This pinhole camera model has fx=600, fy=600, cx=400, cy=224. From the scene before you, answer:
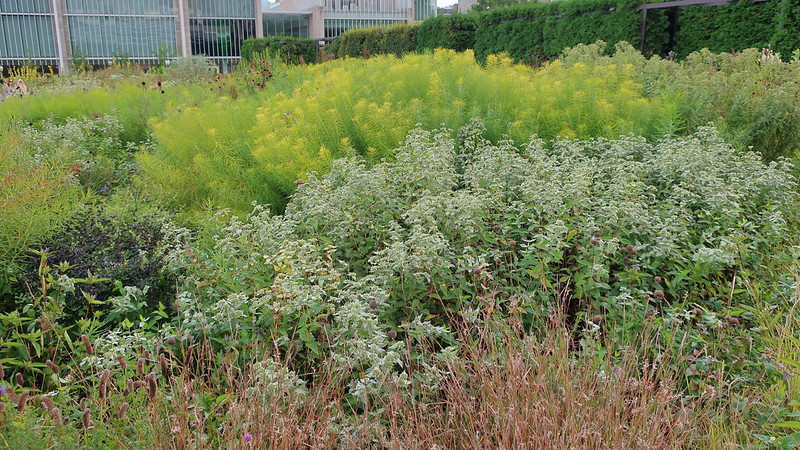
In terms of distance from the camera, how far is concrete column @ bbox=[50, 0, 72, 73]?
34406 mm

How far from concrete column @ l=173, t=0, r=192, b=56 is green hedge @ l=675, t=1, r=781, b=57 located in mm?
32593

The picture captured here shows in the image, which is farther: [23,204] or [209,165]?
[209,165]

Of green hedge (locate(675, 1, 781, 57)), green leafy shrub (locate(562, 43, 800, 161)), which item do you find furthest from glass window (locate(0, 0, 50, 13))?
green leafy shrub (locate(562, 43, 800, 161))

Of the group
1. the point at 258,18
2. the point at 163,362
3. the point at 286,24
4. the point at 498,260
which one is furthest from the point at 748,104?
the point at 286,24

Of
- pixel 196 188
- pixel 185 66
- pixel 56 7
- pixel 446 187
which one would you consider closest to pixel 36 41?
pixel 56 7

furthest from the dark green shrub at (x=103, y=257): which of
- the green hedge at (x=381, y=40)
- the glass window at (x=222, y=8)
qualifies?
the glass window at (x=222, y=8)

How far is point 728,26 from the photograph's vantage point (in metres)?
10.4

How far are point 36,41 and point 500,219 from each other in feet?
129

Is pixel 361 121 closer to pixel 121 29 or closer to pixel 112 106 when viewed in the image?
pixel 112 106

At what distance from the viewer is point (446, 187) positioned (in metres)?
3.60

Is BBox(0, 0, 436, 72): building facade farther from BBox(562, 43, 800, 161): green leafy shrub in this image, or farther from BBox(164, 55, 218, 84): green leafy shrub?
BBox(562, 43, 800, 161): green leafy shrub

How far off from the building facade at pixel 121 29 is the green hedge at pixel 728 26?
25.9 meters

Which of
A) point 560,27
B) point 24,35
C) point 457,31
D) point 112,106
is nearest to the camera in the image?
point 112,106

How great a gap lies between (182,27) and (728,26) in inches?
1360
